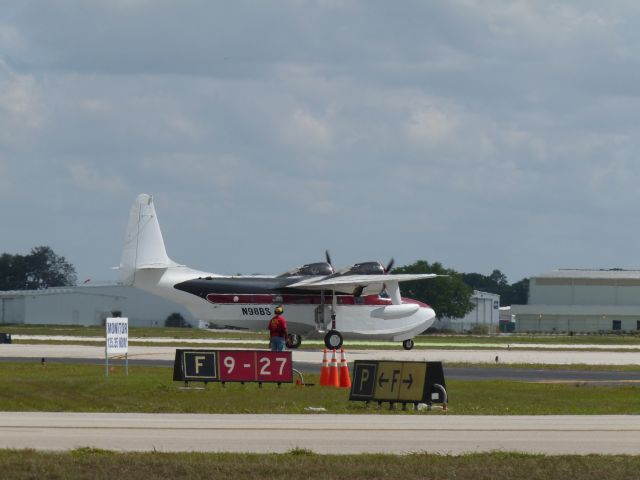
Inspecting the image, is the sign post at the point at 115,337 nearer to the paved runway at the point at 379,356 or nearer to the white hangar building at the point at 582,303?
the paved runway at the point at 379,356

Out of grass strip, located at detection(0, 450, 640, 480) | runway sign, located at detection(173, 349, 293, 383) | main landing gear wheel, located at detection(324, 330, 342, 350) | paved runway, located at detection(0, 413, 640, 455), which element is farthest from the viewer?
main landing gear wheel, located at detection(324, 330, 342, 350)

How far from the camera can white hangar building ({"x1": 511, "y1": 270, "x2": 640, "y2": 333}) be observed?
15512cm

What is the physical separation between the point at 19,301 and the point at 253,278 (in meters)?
88.3

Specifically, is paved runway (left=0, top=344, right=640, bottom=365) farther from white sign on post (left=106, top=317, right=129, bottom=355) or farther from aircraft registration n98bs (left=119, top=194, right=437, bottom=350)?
white sign on post (left=106, top=317, right=129, bottom=355)

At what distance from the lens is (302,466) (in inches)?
712

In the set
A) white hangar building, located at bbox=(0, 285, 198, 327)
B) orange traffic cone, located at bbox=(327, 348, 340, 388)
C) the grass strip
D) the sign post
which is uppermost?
white hangar building, located at bbox=(0, 285, 198, 327)

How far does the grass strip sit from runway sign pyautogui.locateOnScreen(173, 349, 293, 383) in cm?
1347

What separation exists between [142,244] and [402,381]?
35.5m

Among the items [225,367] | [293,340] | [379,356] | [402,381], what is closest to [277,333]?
[225,367]

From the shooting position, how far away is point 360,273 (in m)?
60.7

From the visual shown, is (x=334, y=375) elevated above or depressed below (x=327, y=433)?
above

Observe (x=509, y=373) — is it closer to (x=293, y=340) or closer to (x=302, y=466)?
(x=293, y=340)

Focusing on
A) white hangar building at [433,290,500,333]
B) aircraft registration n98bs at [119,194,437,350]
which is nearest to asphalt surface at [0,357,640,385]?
aircraft registration n98bs at [119,194,437,350]

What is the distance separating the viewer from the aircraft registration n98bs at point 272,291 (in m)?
60.8
